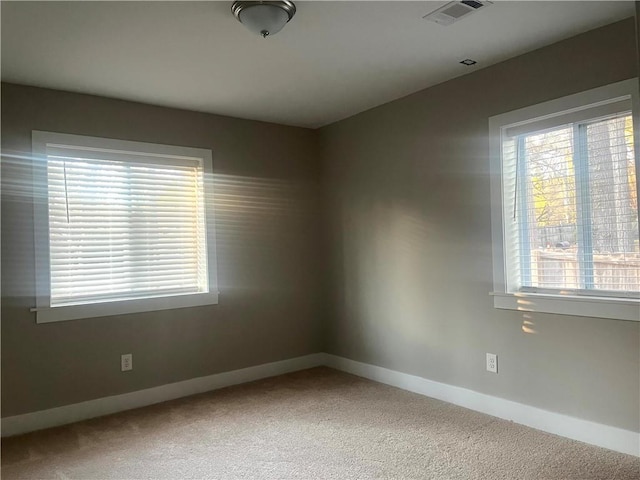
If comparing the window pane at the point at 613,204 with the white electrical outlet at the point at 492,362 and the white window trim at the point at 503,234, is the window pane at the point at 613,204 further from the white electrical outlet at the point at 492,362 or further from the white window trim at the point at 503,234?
the white electrical outlet at the point at 492,362

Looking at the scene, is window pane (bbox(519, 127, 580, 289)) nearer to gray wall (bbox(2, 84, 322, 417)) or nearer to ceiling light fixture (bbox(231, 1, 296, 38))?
ceiling light fixture (bbox(231, 1, 296, 38))

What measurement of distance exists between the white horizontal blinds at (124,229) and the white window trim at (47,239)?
61 mm

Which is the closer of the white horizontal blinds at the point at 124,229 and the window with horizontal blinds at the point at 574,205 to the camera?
the window with horizontal blinds at the point at 574,205

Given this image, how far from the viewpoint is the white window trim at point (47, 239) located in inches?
128

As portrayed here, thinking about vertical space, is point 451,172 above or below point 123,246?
above

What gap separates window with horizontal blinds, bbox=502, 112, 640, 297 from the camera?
8.68 feet

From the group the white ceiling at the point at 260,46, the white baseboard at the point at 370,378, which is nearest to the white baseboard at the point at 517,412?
the white baseboard at the point at 370,378

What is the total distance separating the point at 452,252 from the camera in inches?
136

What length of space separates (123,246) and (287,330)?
1.62 meters

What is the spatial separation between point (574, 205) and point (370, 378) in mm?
2152

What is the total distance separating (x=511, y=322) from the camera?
311 centimetres

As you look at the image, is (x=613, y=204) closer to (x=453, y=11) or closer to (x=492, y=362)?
(x=492, y=362)

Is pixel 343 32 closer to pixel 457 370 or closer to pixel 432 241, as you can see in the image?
pixel 432 241

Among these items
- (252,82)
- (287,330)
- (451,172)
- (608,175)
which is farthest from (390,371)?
(252,82)
